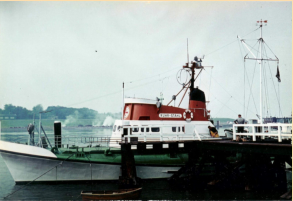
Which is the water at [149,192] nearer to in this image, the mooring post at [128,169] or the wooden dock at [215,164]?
the wooden dock at [215,164]

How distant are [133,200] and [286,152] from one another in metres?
7.95

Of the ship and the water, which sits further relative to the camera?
the ship

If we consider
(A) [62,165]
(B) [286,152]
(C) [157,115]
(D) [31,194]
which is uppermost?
(C) [157,115]

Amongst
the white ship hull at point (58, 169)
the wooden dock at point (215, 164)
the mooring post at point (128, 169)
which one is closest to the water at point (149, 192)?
the white ship hull at point (58, 169)

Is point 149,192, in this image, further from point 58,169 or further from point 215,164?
point 58,169

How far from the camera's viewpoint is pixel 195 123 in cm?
2192

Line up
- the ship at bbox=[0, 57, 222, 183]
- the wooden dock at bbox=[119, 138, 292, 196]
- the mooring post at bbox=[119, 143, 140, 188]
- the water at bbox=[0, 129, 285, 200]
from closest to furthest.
Result: 1. the water at bbox=[0, 129, 285, 200]
2. the wooden dock at bbox=[119, 138, 292, 196]
3. the mooring post at bbox=[119, 143, 140, 188]
4. the ship at bbox=[0, 57, 222, 183]

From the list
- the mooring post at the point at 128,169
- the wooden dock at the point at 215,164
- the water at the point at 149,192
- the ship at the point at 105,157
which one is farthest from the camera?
the ship at the point at 105,157

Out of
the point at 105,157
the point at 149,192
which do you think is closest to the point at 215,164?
the point at 149,192

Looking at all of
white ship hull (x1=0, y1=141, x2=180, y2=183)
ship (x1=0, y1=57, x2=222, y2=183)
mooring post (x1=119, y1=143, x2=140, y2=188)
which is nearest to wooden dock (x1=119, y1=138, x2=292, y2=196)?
mooring post (x1=119, y1=143, x2=140, y2=188)

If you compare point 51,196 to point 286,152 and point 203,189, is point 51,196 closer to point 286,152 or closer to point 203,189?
point 203,189

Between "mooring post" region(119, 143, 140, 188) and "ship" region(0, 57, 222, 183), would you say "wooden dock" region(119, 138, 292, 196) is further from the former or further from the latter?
"ship" region(0, 57, 222, 183)

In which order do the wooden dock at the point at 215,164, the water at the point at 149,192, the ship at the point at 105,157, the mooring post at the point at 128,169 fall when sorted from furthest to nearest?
the ship at the point at 105,157, the mooring post at the point at 128,169, the wooden dock at the point at 215,164, the water at the point at 149,192

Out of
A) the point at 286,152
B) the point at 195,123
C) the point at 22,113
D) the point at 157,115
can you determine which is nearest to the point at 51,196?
the point at 157,115
